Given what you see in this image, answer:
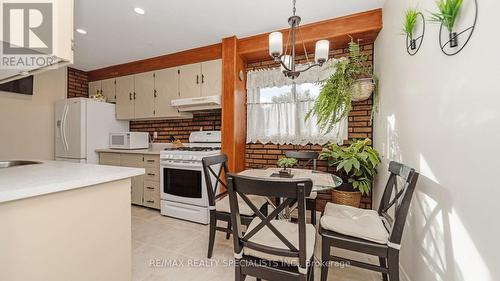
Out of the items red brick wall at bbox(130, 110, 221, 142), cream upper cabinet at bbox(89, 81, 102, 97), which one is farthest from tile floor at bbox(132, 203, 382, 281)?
cream upper cabinet at bbox(89, 81, 102, 97)

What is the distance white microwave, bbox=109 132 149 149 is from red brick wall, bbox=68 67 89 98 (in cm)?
136

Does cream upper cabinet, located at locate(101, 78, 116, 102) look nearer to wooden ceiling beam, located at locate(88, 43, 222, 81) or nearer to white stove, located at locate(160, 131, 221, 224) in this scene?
wooden ceiling beam, located at locate(88, 43, 222, 81)

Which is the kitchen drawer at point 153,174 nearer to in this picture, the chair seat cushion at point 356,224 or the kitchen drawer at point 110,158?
the kitchen drawer at point 110,158

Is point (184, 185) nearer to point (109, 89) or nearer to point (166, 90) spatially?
point (166, 90)

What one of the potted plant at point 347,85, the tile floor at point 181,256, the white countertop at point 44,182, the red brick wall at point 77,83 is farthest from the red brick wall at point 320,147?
the red brick wall at point 77,83

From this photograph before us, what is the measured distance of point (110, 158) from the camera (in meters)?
3.61

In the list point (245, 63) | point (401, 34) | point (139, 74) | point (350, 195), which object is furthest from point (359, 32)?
point (139, 74)

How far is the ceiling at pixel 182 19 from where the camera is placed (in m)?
2.17

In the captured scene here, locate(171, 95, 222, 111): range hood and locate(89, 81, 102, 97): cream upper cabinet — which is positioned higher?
locate(89, 81, 102, 97): cream upper cabinet

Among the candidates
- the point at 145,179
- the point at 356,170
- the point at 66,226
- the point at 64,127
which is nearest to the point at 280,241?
the point at 66,226

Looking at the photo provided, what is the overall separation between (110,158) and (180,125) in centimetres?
131

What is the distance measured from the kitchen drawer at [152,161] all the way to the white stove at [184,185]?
18 centimetres

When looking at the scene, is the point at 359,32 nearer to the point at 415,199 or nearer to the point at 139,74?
the point at 415,199
